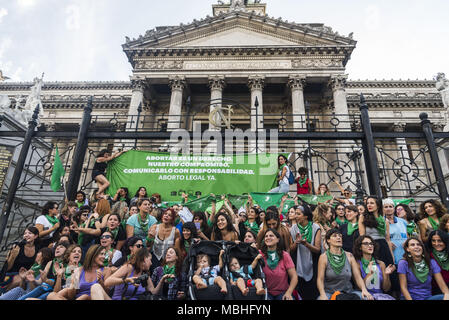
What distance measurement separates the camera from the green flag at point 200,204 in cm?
677

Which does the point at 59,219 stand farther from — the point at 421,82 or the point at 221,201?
the point at 421,82

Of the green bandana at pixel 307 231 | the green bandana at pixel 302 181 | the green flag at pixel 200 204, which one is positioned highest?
the green bandana at pixel 302 181

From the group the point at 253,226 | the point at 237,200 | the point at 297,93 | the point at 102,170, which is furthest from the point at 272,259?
the point at 297,93

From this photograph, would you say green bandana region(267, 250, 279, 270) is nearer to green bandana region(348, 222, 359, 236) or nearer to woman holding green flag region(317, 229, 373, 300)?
woman holding green flag region(317, 229, 373, 300)

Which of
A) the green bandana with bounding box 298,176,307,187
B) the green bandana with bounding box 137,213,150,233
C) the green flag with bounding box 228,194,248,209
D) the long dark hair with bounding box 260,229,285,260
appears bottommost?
the long dark hair with bounding box 260,229,285,260

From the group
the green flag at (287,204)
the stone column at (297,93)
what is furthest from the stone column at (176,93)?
the green flag at (287,204)

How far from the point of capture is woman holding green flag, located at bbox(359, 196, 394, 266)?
445 centimetres

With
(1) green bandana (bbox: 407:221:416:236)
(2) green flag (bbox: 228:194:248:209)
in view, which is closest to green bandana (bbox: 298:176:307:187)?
(2) green flag (bbox: 228:194:248:209)

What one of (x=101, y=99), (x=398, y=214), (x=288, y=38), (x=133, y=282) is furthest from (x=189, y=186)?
(x=101, y=99)

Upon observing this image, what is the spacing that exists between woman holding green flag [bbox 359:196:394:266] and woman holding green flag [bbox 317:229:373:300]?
775 millimetres

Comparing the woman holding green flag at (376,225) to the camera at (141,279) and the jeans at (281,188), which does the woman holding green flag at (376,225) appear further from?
the camera at (141,279)

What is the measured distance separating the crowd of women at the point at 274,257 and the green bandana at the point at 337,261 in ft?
0.04

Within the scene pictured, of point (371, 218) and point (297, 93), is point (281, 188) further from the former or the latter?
point (297, 93)

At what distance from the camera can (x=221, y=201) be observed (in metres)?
6.92
